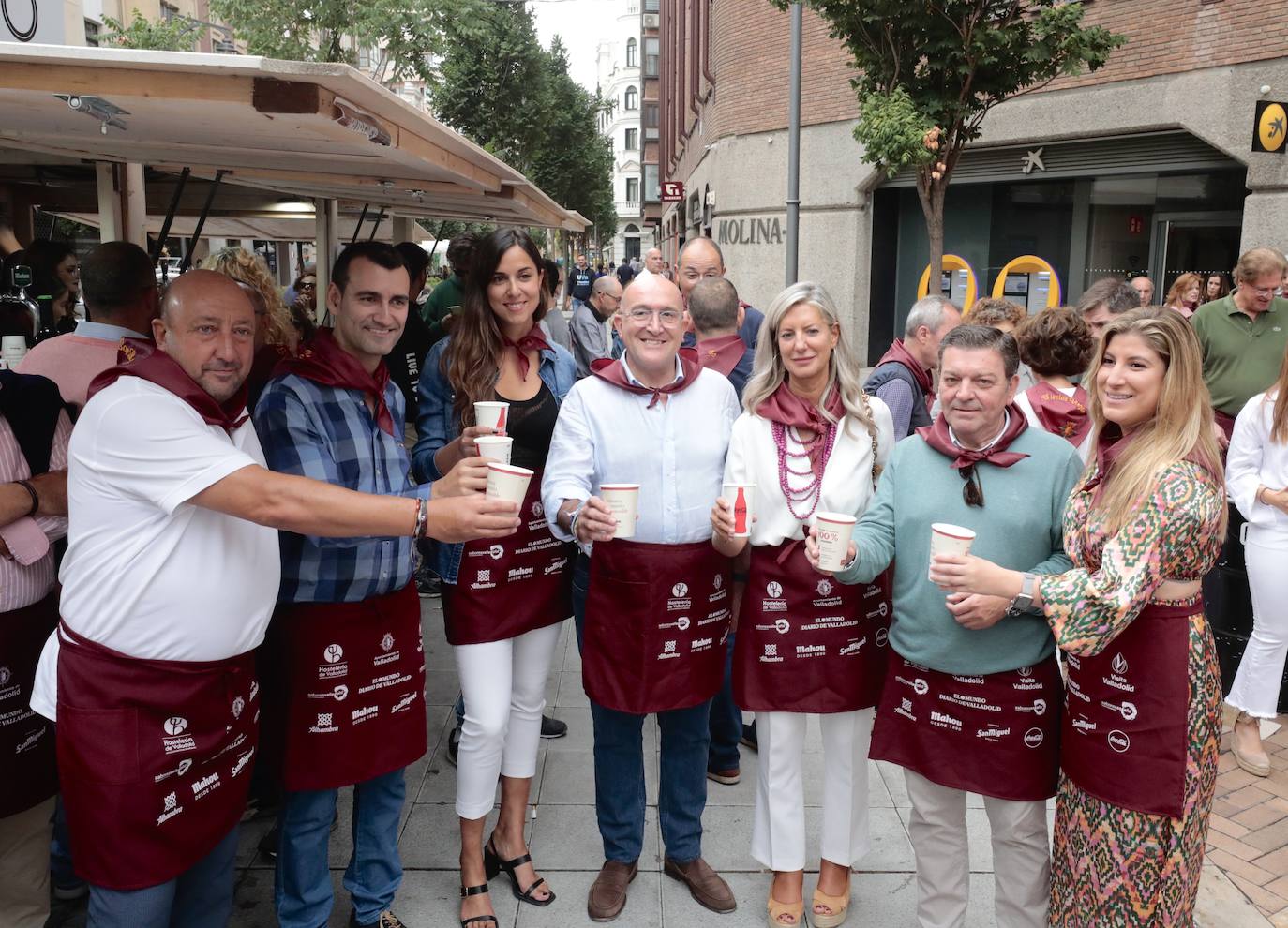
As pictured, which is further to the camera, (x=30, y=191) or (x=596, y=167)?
(x=596, y=167)

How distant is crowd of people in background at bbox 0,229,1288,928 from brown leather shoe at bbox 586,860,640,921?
0.01 meters

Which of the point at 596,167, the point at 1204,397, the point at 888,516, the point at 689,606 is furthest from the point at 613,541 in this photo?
the point at 596,167

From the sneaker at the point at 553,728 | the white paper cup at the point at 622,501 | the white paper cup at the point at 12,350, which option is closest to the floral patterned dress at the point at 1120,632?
the white paper cup at the point at 622,501

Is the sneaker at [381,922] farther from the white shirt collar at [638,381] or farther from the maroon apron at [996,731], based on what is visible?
the white shirt collar at [638,381]

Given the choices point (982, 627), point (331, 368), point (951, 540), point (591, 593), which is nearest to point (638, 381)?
point (591, 593)

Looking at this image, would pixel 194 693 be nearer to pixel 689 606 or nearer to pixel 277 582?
pixel 277 582

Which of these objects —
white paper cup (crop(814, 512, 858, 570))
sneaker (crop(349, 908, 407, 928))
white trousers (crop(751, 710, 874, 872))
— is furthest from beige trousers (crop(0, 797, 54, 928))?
white paper cup (crop(814, 512, 858, 570))

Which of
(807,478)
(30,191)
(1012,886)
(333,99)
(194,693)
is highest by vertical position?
(30,191)

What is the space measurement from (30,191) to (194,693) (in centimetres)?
779

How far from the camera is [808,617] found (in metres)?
3.18

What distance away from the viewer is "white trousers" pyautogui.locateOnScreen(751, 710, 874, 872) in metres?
3.27

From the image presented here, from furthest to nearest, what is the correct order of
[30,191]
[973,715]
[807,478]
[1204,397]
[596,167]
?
1. [596,167]
2. [30,191]
3. [807,478]
4. [973,715]
5. [1204,397]

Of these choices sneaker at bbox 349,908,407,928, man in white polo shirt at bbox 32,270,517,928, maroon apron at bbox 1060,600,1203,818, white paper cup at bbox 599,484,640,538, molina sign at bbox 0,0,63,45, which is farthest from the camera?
molina sign at bbox 0,0,63,45

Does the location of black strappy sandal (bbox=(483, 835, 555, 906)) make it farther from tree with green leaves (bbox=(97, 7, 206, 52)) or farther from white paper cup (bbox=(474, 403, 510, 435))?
tree with green leaves (bbox=(97, 7, 206, 52))
